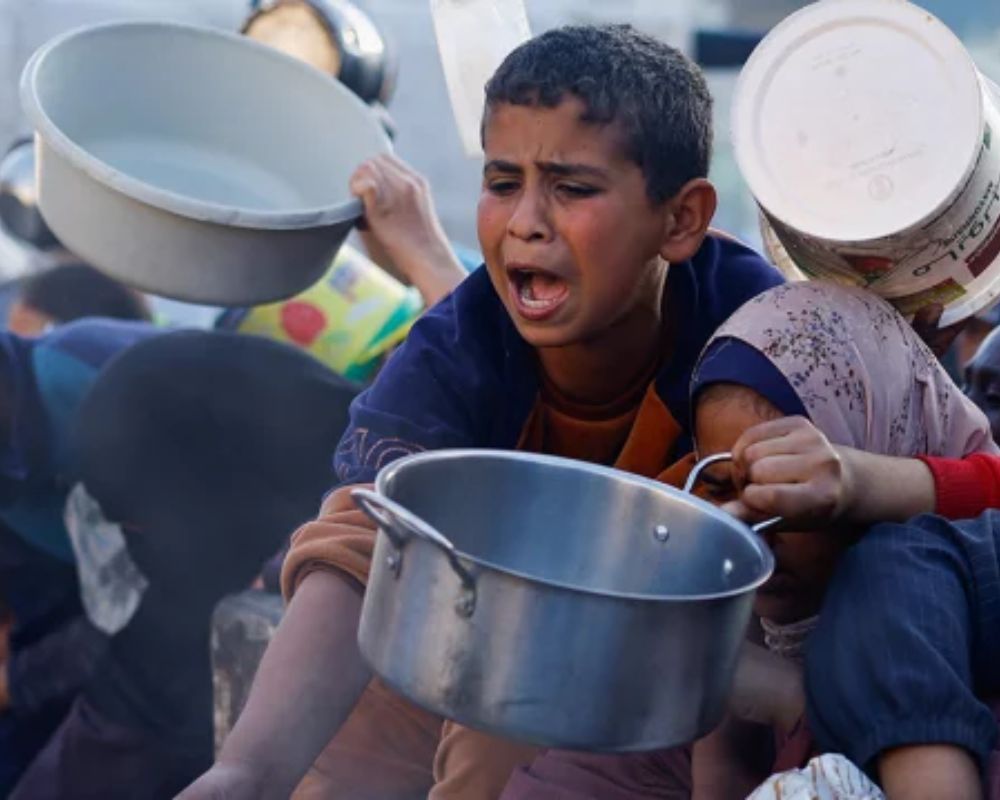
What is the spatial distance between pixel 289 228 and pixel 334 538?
3.16ft

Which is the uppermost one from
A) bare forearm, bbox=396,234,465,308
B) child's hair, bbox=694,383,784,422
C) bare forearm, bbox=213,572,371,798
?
child's hair, bbox=694,383,784,422

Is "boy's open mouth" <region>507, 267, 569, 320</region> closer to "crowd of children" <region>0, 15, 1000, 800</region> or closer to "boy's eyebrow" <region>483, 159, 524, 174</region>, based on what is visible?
"crowd of children" <region>0, 15, 1000, 800</region>

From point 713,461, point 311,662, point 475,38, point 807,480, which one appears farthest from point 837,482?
point 475,38

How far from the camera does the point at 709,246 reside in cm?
300

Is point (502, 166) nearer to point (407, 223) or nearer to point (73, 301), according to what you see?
point (407, 223)

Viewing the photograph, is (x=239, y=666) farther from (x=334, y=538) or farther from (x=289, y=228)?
(x=334, y=538)

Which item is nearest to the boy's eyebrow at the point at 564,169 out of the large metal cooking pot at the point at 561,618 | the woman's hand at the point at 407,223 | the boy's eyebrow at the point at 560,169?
the boy's eyebrow at the point at 560,169

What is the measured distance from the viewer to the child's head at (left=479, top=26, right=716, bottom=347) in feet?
8.61

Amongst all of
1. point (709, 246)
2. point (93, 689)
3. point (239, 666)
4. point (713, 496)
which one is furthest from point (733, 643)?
point (93, 689)

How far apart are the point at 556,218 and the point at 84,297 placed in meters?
3.22

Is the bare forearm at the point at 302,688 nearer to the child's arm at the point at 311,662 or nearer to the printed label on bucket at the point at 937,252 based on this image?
the child's arm at the point at 311,662

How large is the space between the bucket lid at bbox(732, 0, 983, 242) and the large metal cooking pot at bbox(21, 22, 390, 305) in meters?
1.12

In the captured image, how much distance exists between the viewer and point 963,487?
7.81 ft

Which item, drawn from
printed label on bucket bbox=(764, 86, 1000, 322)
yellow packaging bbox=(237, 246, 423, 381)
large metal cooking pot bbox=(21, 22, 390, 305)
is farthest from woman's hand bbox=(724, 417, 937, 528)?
yellow packaging bbox=(237, 246, 423, 381)
